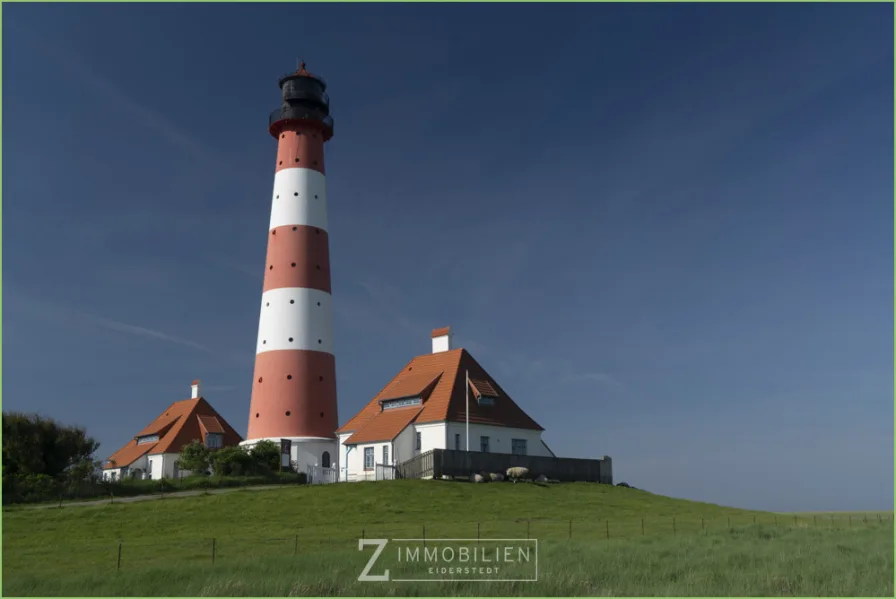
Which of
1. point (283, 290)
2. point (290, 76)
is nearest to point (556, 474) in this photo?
point (283, 290)

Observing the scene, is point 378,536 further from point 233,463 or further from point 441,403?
point 441,403

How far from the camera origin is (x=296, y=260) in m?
46.4

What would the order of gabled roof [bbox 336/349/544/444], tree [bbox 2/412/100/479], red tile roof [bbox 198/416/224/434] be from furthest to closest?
1. red tile roof [bbox 198/416/224/434]
2. gabled roof [bbox 336/349/544/444]
3. tree [bbox 2/412/100/479]

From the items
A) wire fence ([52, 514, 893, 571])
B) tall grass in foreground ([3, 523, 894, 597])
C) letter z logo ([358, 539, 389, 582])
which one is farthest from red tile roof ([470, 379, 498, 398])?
tall grass in foreground ([3, 523, 894, 597])

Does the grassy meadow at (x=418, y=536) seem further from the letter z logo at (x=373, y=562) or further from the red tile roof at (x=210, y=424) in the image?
the red tile roof at (x=210, y=424)

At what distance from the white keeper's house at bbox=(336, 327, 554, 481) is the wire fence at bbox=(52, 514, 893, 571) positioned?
13.1 m

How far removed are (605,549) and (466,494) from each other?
48.1 ft

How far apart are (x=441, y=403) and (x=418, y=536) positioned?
64.0 ft

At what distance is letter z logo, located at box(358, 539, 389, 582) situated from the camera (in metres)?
18.0

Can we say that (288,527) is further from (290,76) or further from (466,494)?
(290,76)

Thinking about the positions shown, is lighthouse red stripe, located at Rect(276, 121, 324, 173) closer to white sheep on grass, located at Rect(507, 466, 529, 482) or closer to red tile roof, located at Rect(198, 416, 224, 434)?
red tile roof, located at Rect(198, 416, 224, 434)

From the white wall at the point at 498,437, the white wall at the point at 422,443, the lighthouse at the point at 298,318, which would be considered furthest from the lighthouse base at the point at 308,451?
the white wall at the point at 498,437

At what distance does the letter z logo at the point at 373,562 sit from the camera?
18.0m

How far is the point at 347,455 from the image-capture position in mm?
45156
